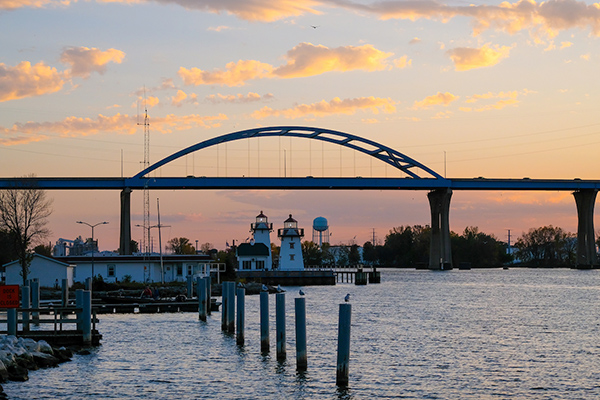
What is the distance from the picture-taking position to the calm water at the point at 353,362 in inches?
959

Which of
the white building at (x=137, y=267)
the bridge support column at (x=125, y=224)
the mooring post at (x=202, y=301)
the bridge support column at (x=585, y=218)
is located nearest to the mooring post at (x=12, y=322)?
the mooring post at (x=202, y=301)

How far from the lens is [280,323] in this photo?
27875 millimetres

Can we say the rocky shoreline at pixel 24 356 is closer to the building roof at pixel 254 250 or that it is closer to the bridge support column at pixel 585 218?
the building roof at pixel 254 250

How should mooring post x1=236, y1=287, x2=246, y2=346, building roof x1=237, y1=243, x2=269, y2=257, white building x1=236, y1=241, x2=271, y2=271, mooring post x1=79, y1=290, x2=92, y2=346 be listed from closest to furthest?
mooring post x1=79, y1=290, x2=92, y2=346
mooring post x1=236, y1=287, x2=246, y2=346
white building x1=236, y1=241, x2=271, y2=271
building roof x1=237, y1=243, x2=269, y2=257

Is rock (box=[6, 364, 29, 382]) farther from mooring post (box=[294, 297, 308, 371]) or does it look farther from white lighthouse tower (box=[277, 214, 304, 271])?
white lighthouse tower (box=[277, 214, 304, 271])

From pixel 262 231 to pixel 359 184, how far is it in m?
49.0

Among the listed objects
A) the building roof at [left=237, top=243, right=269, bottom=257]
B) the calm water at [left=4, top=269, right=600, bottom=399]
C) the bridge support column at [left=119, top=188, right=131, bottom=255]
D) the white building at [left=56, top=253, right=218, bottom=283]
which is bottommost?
the calm water at [left=4, top=269, right=600, bottom=399]

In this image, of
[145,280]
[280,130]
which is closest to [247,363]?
[145,280]

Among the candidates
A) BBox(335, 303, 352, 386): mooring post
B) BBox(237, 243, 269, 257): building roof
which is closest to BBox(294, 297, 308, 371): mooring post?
BBox(335, 303, 352, 386): mooring post

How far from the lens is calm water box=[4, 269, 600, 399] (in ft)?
79.9

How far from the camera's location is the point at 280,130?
458ft

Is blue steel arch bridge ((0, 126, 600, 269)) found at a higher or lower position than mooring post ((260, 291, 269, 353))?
higher

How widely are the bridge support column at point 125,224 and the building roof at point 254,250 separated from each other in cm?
2939

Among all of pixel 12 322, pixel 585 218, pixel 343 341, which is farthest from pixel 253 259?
pixel 585 218
